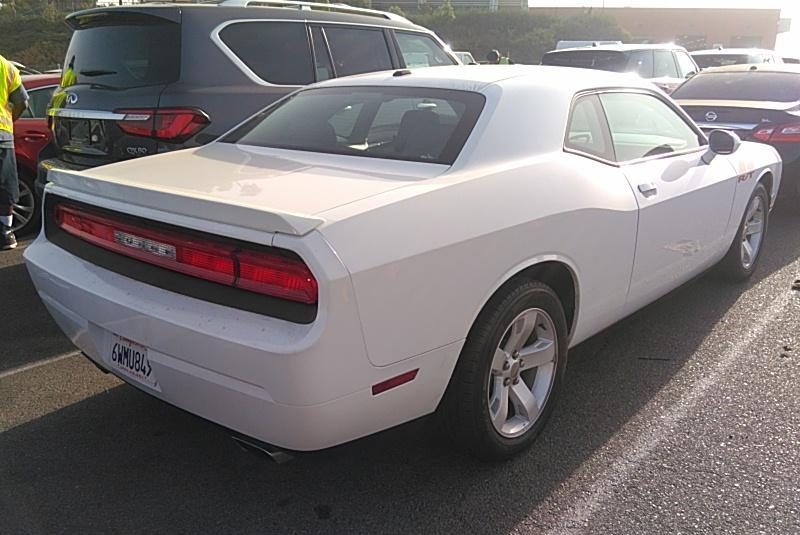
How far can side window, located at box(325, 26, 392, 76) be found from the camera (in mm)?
5781

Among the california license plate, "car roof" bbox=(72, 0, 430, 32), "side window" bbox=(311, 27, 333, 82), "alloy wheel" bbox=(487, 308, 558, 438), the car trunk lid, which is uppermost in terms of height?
"car roof" bbox=(72, 0, 430, 32)

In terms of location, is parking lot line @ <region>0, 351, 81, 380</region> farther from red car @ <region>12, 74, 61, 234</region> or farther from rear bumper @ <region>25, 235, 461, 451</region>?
red car @ <region>12, 74, 61, 234</region>

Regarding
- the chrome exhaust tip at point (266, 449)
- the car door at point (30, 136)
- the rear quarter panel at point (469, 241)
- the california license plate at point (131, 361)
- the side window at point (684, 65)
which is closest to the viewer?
the rear quarter panel at point (469, 241)

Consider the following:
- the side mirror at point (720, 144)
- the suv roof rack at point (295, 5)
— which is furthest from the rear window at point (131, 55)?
the side mirror at point (720, 144)

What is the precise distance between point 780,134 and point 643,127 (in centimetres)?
365

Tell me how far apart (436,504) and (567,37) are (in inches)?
2017

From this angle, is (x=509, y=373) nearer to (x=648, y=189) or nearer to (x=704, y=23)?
(x=648, y=189)

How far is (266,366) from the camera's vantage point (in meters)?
2.22

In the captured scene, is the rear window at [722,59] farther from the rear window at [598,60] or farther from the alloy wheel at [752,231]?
the alloy wheel at [752,231]

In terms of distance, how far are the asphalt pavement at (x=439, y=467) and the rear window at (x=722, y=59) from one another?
12908mm

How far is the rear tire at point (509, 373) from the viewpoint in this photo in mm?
2732

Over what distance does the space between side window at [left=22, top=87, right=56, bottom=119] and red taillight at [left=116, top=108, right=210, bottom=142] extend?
3.00 metres

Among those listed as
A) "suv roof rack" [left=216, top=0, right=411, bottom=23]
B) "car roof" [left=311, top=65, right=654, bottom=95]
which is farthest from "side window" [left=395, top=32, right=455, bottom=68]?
"car roof" [left=311, top=65, right=654, bottom=95]

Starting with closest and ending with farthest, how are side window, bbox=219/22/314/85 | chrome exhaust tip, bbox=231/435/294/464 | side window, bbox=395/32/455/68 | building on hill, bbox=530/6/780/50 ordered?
chrome exhaust tip, bbox=231/435/294/464
side window, bbox=219/22/314/85
side window, bbox=395/32/455/68
building on hill, bbox=530/6/780/50
